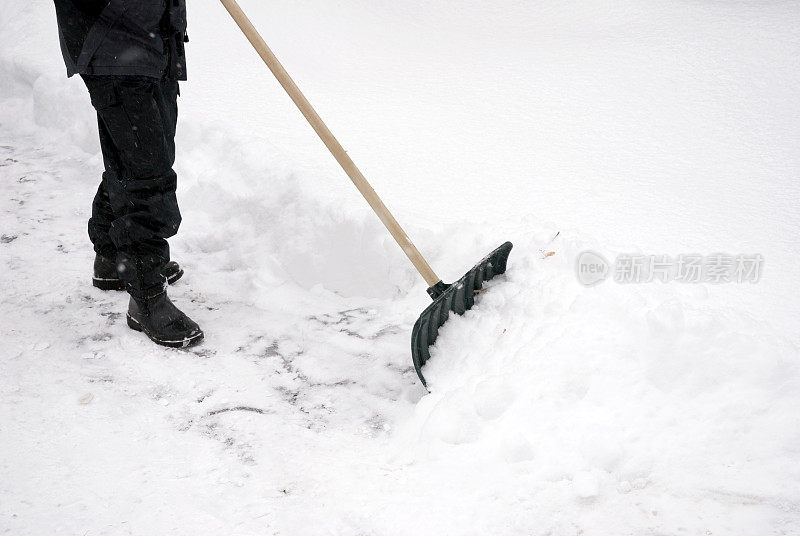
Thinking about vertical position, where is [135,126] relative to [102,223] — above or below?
above

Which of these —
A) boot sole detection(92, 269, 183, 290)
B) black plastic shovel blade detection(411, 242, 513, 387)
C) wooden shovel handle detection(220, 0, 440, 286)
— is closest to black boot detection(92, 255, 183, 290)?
boot sole detection(92, 269, 183, 290)

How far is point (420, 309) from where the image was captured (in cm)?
223

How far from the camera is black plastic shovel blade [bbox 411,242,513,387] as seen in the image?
5.73 feet

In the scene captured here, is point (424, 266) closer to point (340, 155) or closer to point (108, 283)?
point (340, 155)

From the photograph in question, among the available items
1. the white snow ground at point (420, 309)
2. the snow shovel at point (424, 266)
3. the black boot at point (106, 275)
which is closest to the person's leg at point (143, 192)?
the white snow ground at point (420, 309)

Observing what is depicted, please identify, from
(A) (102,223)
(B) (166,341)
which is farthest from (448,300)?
(A) (102,223)

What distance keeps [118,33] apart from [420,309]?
4.54 ft

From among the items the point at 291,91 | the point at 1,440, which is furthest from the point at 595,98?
the point at 1,440

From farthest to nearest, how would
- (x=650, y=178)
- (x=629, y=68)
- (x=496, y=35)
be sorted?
(x=496, y=35) → (x=629, y=68) → (x=650, y=178)

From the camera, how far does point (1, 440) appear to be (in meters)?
1.51

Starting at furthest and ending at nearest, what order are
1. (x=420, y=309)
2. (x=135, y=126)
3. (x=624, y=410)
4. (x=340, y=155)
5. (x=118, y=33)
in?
(x=420, y=309) < (x=340, y=155) < (x=135, y=126) < (x=118, y=33) < (x=624, y=410)

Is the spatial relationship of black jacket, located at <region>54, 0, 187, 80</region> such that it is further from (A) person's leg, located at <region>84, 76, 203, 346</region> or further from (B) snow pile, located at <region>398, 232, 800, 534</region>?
(B) snow pile, located at <region>398, 232, 800, 534</region>

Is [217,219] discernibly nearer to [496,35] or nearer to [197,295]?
[197,295]

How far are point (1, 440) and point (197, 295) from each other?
38.1 inches
